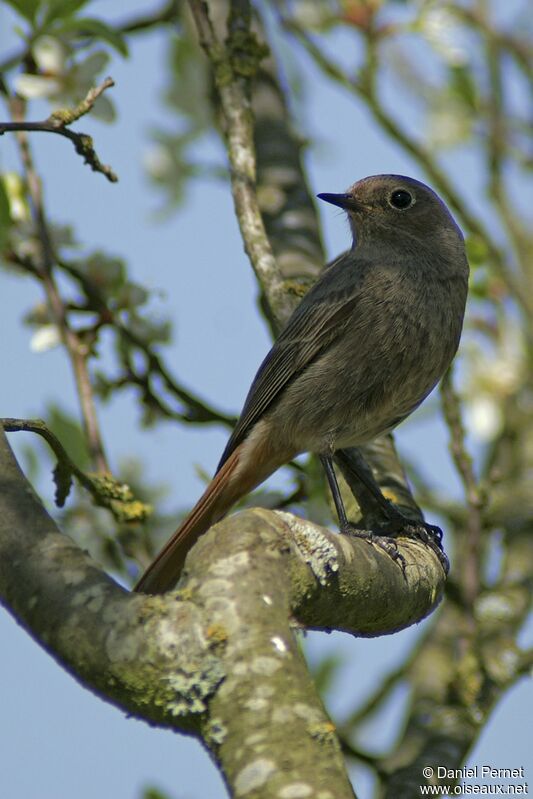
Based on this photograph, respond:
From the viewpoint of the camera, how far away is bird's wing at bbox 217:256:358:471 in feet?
15.4

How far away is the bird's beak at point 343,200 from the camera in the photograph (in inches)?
205

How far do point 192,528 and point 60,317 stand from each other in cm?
109

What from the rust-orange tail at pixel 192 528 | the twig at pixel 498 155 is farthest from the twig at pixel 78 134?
the twig at pixel 498 155

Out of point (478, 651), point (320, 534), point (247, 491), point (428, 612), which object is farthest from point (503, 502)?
point (320, 534)

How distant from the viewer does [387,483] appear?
4.47m

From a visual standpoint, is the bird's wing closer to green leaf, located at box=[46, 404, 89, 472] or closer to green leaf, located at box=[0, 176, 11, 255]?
green leaf, located at box=[46, 404, 89, 472]

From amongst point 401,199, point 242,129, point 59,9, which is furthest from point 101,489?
point 401,199

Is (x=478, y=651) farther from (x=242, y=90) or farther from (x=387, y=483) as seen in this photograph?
(x=242, y=90)

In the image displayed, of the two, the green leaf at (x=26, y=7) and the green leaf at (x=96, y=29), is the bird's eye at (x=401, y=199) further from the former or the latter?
the green leaf at (x=26, y=7)

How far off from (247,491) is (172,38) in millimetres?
2736

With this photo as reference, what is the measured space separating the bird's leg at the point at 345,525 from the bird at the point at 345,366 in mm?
15

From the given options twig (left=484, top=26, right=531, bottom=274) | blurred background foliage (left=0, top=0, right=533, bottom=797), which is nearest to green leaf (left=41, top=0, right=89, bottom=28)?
blurred background foliage (left=0, top=0, right=533, bottom=797)

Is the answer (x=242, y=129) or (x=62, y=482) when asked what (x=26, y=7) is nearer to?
(x=242, y=129)

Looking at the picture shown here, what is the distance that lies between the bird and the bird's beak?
1.16 ft
